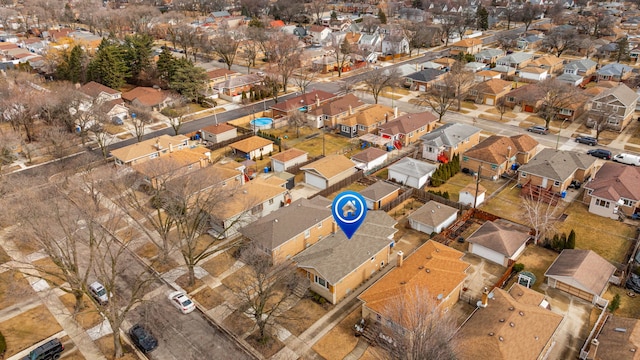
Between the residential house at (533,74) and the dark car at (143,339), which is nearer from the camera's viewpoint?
the dark car at (143,339)

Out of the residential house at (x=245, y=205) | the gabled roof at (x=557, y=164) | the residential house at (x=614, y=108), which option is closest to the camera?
the residential house at (x=245, y=205)

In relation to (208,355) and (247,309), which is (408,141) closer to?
(247,309)

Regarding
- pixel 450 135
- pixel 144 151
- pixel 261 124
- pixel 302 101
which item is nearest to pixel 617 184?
pixel 450 135

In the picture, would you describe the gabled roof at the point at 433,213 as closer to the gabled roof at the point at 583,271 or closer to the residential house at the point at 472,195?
the residential house at the point at 472,195

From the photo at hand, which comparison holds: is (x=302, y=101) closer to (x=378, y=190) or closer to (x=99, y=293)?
(x=378, y=190)

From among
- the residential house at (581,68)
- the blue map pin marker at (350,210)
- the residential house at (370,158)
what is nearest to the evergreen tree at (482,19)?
the residential house at (581,68)

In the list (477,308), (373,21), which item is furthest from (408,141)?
(373,21)
